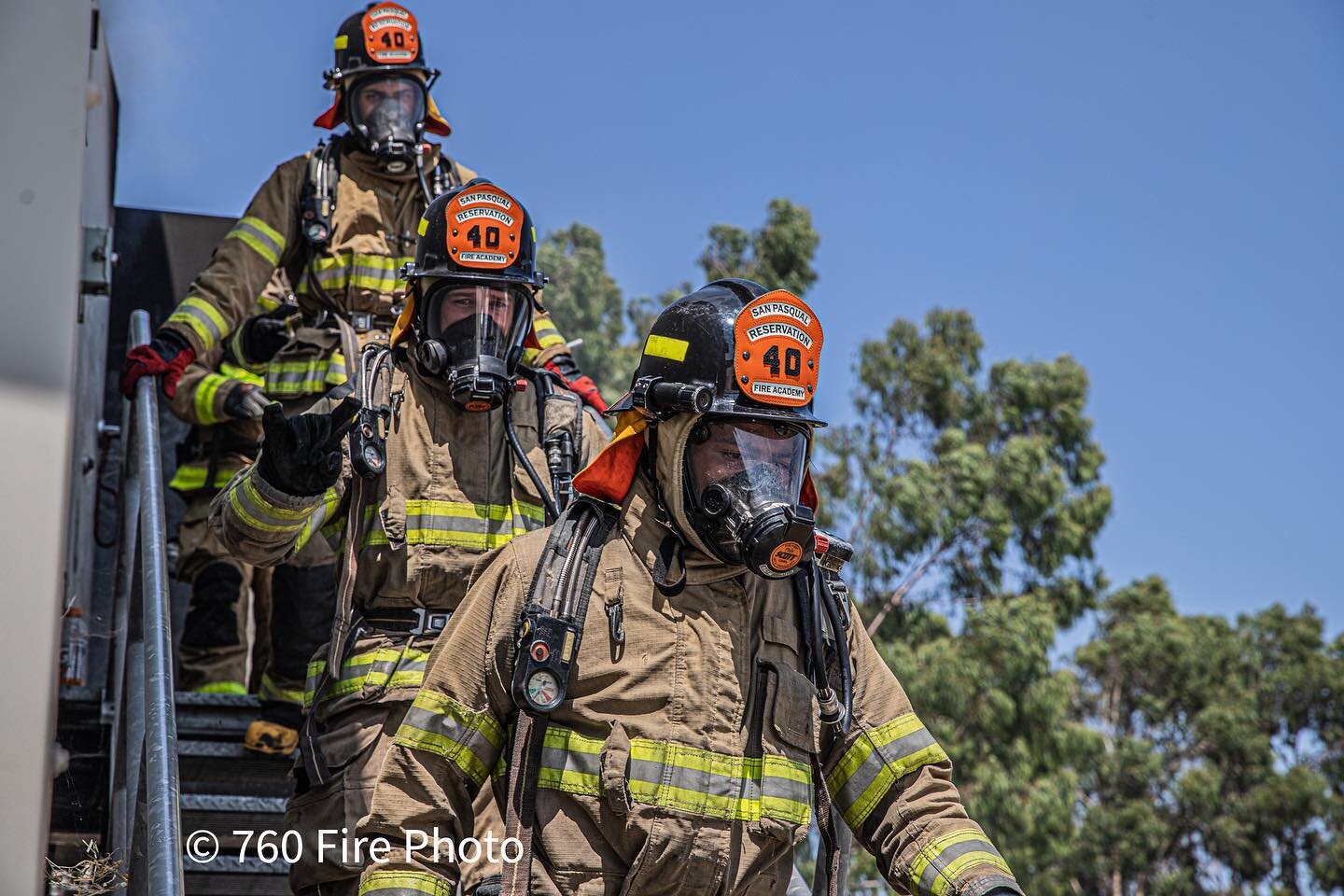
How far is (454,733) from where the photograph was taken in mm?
3543

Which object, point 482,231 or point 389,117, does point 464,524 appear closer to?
point 482,231

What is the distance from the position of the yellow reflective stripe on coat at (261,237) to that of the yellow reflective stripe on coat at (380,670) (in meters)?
2.11

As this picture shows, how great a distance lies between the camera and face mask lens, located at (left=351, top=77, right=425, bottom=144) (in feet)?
22.2

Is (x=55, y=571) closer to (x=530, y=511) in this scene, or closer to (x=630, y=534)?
(x=630, y=534)

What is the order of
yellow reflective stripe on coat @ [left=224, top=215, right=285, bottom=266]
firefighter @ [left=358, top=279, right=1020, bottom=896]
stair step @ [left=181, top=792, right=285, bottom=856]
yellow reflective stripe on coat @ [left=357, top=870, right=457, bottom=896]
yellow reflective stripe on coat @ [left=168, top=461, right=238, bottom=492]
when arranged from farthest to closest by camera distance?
yellow reflective stripe on coat @ [left=168, top=461, right=238, bottom=492]
yellow reflective stripe on coat @ [left=224, top=215, right=285, bottom=266]
stair step @ [left=181, top=792, right=285, bottom=856]
firefighter @ [left=358, top=279, right=1020, bottom=896]
yellow reflective stripe on coat @ [left=357, top=870, right=457, bottom=896]

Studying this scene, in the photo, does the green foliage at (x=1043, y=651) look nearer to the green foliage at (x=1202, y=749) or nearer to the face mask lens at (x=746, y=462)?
the green foliage at (x=1202, y=749)

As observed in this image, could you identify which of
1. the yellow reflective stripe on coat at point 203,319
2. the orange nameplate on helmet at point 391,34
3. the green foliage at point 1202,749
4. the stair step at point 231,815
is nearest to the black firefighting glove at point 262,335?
the yellow reflective stripe on coat at point 203,319

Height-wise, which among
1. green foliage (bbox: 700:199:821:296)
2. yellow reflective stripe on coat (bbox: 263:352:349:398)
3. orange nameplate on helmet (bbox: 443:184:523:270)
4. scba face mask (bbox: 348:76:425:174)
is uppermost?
green foliage (bbox: 700:199:821:296)

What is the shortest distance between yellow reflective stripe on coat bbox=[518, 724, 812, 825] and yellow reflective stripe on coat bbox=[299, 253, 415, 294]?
133 inches

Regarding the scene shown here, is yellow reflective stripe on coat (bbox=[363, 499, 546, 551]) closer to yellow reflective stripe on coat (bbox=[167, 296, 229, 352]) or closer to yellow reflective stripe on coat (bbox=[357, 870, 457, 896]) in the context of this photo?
yellow reflective stripe on coat (bbox=[167, 296, 229, 352])

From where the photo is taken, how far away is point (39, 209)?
3.48m

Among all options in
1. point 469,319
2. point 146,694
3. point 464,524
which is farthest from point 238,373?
point 146,694

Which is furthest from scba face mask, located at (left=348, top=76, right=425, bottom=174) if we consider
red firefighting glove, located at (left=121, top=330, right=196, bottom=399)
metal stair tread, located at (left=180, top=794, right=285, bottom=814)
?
metal stair tread, located at (left=180, top=794, right=285, bottom=814)

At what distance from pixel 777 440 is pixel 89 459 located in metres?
4.59
